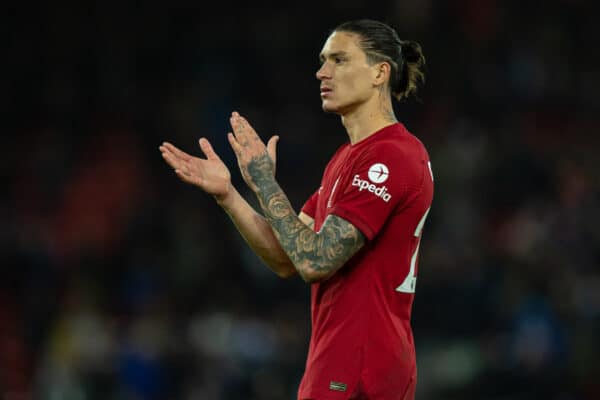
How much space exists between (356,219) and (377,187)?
0.46ft

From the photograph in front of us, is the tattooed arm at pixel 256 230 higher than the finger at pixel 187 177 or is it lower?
lower

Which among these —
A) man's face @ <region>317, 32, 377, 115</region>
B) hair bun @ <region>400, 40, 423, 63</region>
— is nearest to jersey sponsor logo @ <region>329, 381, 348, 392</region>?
man's face @ <region>317, 32, 377, 115</region>

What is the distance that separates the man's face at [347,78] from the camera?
391 cm

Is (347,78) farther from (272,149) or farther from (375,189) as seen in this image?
(375,189)

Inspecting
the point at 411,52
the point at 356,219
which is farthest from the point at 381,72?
the point at 356,219

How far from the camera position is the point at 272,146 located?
159 inches

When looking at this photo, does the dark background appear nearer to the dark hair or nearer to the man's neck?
the dark hair

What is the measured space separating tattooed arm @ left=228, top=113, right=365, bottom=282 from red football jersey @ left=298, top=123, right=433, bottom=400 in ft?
0.21

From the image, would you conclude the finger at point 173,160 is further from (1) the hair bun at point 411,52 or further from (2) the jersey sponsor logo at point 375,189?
(1) the hair bun at point 411,52

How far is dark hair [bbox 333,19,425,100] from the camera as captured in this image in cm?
396

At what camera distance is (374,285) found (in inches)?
144

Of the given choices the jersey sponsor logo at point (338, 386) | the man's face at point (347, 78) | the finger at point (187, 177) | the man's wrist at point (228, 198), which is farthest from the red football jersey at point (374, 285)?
the finger at point (187, 177)
